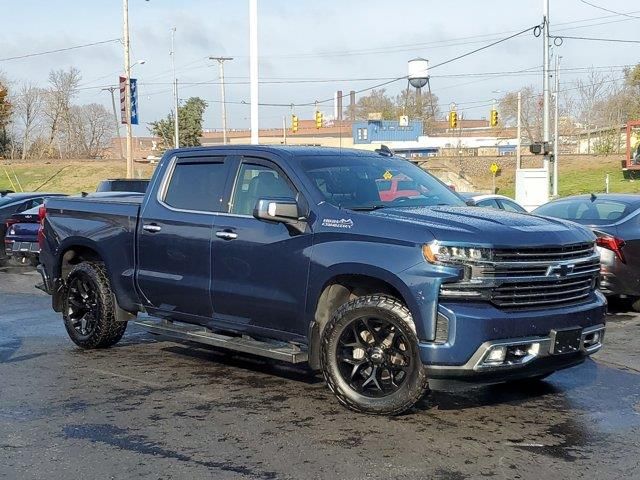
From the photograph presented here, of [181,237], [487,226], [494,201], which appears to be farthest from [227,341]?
[494,201]

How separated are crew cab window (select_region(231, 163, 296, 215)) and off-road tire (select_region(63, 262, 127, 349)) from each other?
1.94 metres

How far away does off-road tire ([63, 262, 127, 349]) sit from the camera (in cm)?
805

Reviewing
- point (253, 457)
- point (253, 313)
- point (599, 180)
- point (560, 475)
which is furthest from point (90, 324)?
point (599, 180)

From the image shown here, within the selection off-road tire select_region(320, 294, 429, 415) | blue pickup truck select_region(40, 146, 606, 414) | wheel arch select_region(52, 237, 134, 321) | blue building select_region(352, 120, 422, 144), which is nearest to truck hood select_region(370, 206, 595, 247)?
blue pickup truck select_region(40, 146, 606, 414)

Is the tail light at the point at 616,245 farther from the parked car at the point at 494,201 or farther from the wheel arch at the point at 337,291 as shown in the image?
the wheel arch at the point at 337,291

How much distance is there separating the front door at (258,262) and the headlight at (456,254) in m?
1.09

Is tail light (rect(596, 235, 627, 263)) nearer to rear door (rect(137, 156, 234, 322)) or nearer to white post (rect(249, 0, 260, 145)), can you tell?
rear door (rect(137, 156, 234, 322))

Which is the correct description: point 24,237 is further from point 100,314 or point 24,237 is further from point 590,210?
point 590,210

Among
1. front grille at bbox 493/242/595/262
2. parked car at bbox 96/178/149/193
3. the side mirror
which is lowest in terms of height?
front grille at bbox 493/242/595/262

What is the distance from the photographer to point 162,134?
226 feet

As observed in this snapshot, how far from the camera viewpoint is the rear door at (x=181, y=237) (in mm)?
6969

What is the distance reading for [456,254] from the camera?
17.8 feet

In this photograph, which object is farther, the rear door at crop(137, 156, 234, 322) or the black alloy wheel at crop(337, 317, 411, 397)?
Answer: the rear door at crop(137, 156, 234, 322)

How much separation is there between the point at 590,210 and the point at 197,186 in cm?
584
